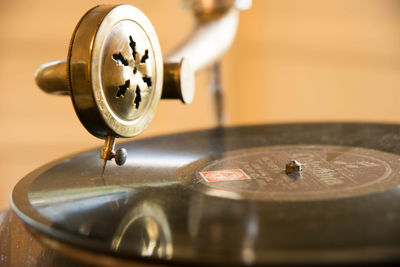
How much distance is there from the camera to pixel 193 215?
0.65 m

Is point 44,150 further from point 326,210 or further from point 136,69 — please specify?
point 326,210

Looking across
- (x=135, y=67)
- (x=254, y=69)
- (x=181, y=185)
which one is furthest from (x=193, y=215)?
(x=254, y=69)

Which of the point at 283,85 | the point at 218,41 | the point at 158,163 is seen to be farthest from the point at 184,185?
the point at 283,85

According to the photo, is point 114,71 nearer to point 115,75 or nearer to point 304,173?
point 115,75

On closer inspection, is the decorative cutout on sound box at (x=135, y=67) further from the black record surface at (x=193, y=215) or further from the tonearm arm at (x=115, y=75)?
the black record surface at (x=193, y=215)

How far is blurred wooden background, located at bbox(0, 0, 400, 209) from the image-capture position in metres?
2.29

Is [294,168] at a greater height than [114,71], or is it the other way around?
[114,71]

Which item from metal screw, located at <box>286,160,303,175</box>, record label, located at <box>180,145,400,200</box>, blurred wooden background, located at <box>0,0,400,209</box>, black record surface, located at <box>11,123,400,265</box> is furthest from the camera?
blurred wooden background, located at <box>0,0,400,209</box>

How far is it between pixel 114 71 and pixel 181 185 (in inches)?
7.6

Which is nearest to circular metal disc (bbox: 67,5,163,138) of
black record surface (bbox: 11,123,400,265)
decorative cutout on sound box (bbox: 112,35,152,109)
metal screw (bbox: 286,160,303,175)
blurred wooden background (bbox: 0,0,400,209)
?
decorative cutout on sound box (bbox: 112,35,152,109)

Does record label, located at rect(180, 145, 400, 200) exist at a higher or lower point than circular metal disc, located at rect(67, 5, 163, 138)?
lower

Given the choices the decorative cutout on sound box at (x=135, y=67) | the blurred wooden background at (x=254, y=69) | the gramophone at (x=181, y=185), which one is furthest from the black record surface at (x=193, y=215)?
the blurred wooden background at (x=254, y=69)

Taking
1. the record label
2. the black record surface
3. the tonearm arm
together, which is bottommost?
the black record surface

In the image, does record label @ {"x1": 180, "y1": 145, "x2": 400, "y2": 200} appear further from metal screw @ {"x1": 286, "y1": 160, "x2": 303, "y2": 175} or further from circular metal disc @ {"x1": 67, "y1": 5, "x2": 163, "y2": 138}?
circular metal disc @ {"x1": 67, "y1": 5, "x2": 163, "y2": 138}
